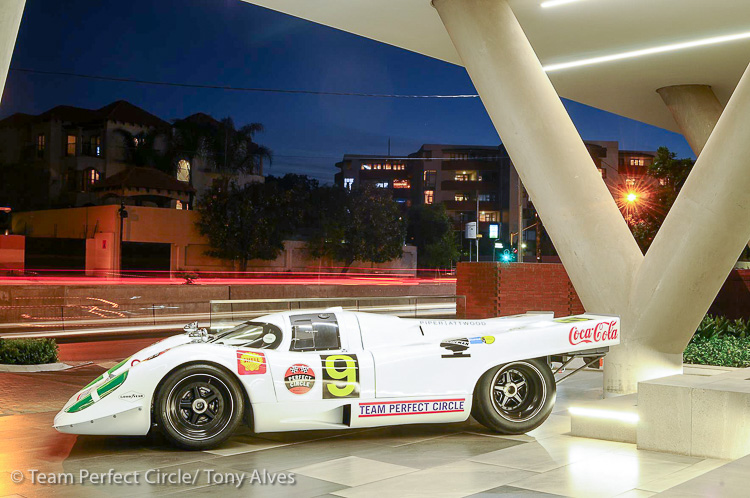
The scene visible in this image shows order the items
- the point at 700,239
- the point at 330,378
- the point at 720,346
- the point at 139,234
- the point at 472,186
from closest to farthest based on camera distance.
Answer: the point at 330,378 < the point at 700,239 < the point at 720,346 < the point at 139,234 < the point at 472,186

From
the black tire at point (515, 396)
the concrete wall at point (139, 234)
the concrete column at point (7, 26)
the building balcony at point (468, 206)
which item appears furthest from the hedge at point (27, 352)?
the building balcony at point (468, 206)

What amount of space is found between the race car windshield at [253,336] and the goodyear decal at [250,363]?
0.95ft

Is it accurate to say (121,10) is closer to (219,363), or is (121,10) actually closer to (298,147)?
(298,147)

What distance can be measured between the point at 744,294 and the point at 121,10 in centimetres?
10127

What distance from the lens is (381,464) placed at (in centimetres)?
737

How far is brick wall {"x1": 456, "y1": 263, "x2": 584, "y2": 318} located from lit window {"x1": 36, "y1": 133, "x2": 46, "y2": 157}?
167 ft

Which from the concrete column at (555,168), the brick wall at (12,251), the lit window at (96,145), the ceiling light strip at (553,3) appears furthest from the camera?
the lit window at (96,145)

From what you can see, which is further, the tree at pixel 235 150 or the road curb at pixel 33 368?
the tree at pixel 235 150

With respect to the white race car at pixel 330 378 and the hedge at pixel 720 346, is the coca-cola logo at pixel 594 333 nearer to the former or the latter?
the white race car at pixel 330 378

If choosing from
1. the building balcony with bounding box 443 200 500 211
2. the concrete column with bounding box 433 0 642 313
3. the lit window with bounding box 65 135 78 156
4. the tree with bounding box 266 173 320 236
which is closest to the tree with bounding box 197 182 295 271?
the tree with bounding box 266 173 320 236

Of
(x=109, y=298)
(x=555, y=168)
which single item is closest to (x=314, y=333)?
(x=555, y=168)

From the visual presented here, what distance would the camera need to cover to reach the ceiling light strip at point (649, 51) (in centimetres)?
1400

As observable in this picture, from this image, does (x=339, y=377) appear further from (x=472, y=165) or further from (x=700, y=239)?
(x=472, y=165)

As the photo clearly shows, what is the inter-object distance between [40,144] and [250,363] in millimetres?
59773
